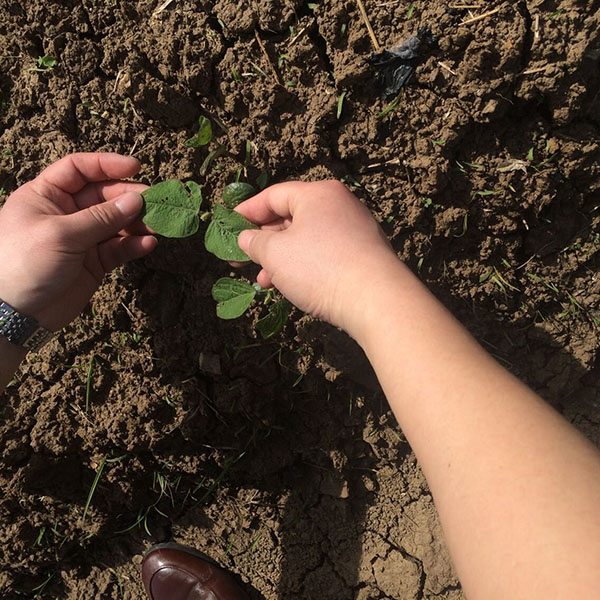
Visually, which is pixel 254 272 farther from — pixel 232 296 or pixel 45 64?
pixel 45 64

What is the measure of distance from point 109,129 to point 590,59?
64.0 inches

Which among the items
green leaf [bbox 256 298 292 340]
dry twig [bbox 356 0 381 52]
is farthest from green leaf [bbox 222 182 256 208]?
dry twig [bbox 356 0 381 52]

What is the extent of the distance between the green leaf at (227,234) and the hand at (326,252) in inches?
3.8

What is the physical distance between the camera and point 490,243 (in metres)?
1.89

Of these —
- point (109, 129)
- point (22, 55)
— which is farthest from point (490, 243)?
point (22, 55)

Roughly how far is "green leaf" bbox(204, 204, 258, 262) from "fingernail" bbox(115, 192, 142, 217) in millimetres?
242

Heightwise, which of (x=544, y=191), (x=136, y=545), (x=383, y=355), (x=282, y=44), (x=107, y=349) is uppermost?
(x=282, y=44)

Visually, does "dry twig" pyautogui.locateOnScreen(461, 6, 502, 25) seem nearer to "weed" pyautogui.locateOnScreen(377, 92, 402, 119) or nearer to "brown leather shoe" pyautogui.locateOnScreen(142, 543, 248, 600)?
"weed" pyautogui.locateOnScreen(377, 92, 402, 119)

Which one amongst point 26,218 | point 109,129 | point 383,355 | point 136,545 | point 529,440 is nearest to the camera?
point 529,440

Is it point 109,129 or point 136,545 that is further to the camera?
point 136,545

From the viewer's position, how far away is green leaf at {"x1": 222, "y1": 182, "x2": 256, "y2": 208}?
1.75 m

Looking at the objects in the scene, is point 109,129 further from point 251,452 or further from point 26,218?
point 251,452

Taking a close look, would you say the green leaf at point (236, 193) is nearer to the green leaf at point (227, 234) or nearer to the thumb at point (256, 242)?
the green leaf at point (227, 234)

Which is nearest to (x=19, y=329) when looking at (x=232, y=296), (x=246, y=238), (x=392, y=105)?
(x=232, y=296)
